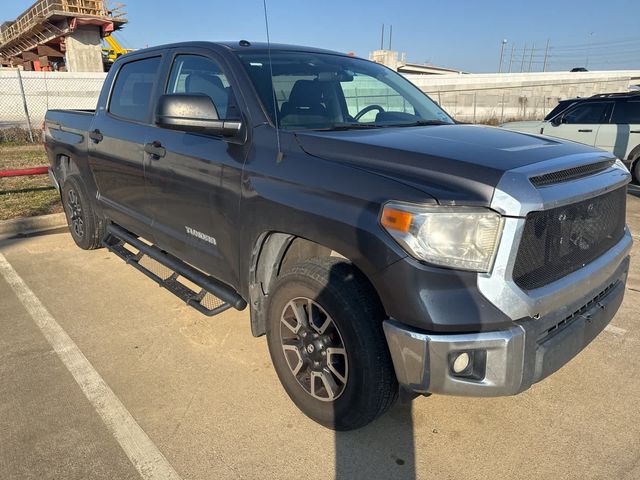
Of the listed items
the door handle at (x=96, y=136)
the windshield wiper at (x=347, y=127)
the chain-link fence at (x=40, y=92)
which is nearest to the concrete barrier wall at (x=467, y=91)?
the chain-link fence at (x=40, y=92)

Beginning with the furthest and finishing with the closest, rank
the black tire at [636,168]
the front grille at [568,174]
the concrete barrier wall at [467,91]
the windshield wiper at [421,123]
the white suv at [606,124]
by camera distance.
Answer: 1. the concrete barrier wall at [467,91]
2. the white suv at [606,124]
3. the black tire at [636,168]
4. the windshield wiper at [421,123]
5. the front grille at [568,174]

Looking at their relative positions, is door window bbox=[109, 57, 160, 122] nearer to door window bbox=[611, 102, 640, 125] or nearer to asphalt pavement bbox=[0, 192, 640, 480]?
asphalt pavement bbox=[0, 192, 640, 480]

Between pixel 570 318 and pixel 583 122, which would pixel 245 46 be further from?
pixel 583 122

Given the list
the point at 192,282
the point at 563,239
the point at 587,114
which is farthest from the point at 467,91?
the point at 563,239

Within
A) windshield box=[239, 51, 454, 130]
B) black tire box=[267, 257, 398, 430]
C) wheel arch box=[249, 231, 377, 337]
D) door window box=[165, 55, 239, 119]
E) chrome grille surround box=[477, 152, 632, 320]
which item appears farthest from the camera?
door window box=[165, 55, 239, 119]

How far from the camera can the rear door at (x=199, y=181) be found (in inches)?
113

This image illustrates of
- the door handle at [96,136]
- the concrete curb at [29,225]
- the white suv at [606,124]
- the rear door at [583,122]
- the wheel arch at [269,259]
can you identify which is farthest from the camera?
the rear door at [583,122]

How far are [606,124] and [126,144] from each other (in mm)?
9614

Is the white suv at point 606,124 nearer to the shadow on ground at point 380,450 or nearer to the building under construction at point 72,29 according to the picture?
the shadow on ground at point 380,450

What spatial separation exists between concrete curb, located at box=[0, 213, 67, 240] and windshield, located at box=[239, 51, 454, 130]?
14.8ft

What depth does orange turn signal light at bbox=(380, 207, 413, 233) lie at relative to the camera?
196 centimetres

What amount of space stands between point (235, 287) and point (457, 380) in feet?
5.00

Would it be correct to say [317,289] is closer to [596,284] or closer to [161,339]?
[596,284]

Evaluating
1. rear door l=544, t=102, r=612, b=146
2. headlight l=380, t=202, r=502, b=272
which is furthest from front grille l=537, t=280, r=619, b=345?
rear door l=544, t=102, r=612, b=146
